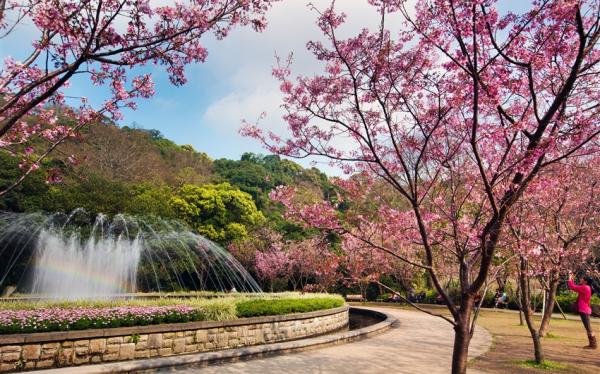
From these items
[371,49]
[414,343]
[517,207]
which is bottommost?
[414,343]

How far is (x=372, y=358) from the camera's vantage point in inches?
361

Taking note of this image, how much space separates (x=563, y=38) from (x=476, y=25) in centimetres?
133

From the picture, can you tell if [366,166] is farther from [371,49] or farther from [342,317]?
[342,317]

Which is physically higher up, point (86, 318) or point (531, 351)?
point (86, 318)

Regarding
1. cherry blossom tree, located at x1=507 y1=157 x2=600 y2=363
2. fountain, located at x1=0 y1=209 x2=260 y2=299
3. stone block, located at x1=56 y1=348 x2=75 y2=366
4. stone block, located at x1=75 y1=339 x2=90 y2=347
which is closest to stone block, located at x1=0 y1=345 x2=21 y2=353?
stone block, located at x1=56 y1=348 x2=75 y2=366

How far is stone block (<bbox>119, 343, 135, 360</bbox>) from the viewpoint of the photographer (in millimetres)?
8258

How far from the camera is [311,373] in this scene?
7613mm

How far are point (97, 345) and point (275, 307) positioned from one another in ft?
16.4

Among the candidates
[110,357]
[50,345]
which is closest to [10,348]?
[50,345]

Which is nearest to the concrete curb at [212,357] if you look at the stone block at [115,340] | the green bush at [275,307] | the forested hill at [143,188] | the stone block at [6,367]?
the stone block at [115,340]

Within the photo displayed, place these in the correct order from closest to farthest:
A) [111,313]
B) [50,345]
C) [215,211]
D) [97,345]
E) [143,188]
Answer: [50,345]
[97,345]
[111,313]
[143,188]
[215,211]

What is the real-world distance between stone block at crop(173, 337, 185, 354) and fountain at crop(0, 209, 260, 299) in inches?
374

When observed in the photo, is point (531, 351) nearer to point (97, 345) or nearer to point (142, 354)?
point (142, 354)

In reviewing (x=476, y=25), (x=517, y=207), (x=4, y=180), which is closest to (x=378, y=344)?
(x=517, y=207)
